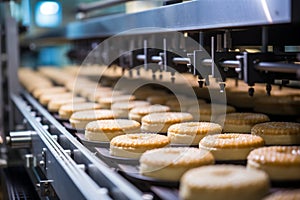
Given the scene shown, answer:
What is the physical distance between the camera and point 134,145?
6.04 feet

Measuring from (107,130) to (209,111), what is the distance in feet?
2.07

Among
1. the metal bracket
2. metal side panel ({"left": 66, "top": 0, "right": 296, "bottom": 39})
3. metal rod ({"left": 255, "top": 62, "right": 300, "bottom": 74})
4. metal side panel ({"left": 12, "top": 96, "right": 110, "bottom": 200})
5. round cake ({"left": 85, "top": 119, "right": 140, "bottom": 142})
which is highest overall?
metal side panel ({"left": 66, "top": 0, "right": 296, "bottom": 39})

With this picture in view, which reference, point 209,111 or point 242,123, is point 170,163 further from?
point 209,111

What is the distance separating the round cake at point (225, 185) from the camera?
1.23 metres

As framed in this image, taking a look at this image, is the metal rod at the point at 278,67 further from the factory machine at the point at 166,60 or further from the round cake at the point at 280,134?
the round cake at the point at 280,134

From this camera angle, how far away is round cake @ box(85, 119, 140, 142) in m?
2.18

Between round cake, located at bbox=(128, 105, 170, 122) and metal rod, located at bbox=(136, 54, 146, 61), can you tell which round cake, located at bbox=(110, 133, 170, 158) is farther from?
metal rod, located at bbox=(136, 54, 146, 61)

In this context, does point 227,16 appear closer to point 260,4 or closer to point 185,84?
point 260,4

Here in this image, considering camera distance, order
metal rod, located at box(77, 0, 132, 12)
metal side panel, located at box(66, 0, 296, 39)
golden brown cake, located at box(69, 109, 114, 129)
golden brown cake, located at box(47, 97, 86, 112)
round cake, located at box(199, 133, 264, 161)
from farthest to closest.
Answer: metal rod, located at box(77, 0, 132, 12)
golden brown cake, located at box(47, 97, 86, 112)
golden brown cake, located at box(69, 109, 114, 129)
round cake, located at box(199, 133, 264, 161)
metal side panel, located at box(66, 0, 296, 39)

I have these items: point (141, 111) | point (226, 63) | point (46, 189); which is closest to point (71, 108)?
point (141, 111)

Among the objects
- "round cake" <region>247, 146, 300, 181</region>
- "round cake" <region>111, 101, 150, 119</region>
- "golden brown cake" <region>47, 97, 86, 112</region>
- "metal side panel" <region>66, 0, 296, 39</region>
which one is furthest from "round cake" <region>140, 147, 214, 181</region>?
"golden brown cake" <region>47, 97, 86, 112</region>

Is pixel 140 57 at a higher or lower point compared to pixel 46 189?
higher

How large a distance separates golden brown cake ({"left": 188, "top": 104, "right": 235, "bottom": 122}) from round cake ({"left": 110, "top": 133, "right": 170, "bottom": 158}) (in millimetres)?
649

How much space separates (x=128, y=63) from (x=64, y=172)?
5.25ft
